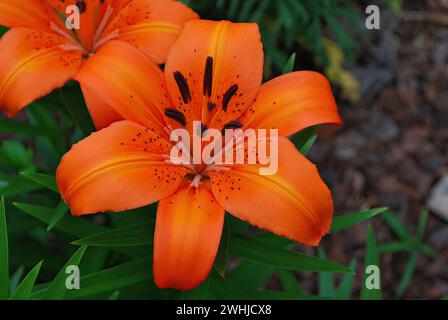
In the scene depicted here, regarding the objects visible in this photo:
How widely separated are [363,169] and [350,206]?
0.64 feet

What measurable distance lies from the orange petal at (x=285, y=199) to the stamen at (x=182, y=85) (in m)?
0.20

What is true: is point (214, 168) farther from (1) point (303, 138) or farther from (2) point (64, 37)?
(2) point (64, 37)

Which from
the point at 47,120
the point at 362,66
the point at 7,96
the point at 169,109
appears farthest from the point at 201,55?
the point at 362,66

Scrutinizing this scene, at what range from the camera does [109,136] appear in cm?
109

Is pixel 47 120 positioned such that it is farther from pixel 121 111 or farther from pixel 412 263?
pixel 412 263

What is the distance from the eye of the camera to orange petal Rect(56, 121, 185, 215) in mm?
1030

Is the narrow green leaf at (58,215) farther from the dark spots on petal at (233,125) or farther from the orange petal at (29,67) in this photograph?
the dark spots on petal at (233,125)

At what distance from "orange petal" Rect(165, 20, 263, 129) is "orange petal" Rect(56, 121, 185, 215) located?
5.3 inches

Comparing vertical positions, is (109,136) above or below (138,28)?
below

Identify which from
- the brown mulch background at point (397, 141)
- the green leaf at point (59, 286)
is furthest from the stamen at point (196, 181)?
the brown mulch background at point (397, 141)

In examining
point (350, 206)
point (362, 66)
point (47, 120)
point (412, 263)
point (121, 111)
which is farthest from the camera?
point (362, 66)

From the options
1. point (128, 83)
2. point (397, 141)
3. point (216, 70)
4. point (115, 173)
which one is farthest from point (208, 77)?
point (397, 141)

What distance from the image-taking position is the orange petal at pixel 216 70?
3.88 feet

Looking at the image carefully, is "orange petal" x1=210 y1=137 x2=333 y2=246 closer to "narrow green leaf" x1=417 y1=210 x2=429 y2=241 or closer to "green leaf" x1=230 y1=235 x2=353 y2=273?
"green leaf" x1=230 y1=235 x2=353 y2=273
